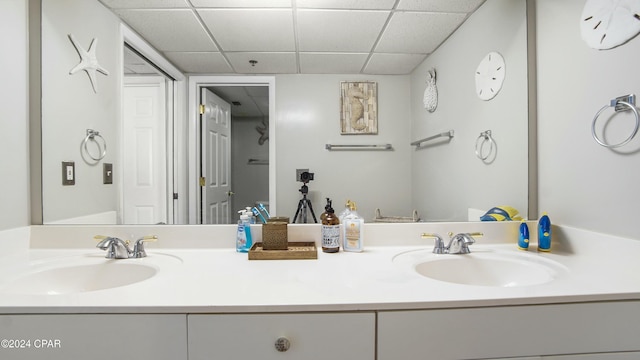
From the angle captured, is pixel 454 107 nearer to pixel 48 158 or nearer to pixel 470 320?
pixel 470 320

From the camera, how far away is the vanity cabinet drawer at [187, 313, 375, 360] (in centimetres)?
64

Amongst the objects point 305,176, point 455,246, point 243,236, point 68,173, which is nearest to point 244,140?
point 305,176

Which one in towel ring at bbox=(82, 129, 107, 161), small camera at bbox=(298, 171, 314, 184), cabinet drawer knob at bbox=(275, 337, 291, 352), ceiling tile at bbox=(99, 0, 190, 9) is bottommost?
cabinet drawer knob at bbox=(275, 337, 291, 352)

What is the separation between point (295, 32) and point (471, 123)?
897mm

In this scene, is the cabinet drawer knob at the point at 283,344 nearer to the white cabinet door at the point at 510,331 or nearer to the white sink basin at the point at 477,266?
the white cabinet door at the point at 510,331

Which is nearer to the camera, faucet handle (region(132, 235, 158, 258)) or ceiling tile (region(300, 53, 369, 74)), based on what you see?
faucet handle (region(132, 235, 158, 258))

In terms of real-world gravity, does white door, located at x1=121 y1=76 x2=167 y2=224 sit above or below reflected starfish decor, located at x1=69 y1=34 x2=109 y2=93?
below

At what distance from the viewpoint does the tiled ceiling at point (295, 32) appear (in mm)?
1129

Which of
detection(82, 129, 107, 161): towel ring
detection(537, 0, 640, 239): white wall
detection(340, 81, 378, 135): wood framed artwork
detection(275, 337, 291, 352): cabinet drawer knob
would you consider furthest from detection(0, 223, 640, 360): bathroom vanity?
detection(340, 81, 378, 135): wood framed artwork

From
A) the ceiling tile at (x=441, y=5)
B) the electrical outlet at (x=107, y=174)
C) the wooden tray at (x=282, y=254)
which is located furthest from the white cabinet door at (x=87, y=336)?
the ceiling tile at (x=441, y=5)

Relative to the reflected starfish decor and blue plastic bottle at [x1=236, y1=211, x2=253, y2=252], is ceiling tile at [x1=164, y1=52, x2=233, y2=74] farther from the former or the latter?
blue plastic bottle at [x1=236, y1=211, x2=253, y2=252]

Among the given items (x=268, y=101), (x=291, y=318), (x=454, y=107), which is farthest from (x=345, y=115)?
(x=291, y=318)

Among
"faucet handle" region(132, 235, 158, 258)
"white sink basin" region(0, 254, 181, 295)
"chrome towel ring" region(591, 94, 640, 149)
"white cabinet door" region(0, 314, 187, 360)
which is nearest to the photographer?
"white cabinet door" region(0, 314, 187, 360)

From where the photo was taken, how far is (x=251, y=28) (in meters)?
1.16
